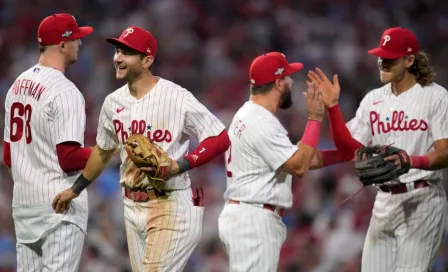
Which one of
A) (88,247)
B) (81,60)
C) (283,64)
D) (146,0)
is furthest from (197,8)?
(283,64)

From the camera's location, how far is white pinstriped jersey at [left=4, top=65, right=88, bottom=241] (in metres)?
5.97

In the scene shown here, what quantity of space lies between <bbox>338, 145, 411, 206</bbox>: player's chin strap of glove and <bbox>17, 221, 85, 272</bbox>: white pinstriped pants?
1.84 m

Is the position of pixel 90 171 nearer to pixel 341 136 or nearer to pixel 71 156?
pixel 71 156

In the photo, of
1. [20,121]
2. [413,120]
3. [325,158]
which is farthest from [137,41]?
[413,120]

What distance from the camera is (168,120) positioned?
5805 millimetres

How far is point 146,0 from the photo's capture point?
1319 centimetres

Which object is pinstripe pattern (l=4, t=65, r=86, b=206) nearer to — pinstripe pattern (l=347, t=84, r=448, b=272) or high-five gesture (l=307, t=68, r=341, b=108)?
high-five gesture (l=307, t=68, r=341, b=108)

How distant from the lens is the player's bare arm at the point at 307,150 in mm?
6273

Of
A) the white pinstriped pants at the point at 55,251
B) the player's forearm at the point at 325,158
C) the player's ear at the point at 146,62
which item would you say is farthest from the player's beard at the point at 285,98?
the white pinstriped pants at the point at 55,251

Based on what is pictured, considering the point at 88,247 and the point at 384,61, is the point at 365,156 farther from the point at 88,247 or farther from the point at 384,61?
the point at 88,247

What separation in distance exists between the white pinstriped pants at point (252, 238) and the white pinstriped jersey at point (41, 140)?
100cm

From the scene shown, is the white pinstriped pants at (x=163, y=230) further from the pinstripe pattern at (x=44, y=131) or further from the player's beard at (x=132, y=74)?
the player's beard at (x=132, y=74)

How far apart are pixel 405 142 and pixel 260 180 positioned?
3.31ft

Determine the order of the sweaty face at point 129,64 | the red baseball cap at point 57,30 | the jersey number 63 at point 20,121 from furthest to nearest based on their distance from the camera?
the red baseball cap at point 57,30, the jersey number 63 at point 20,121, the sweaty face at point 129,64
